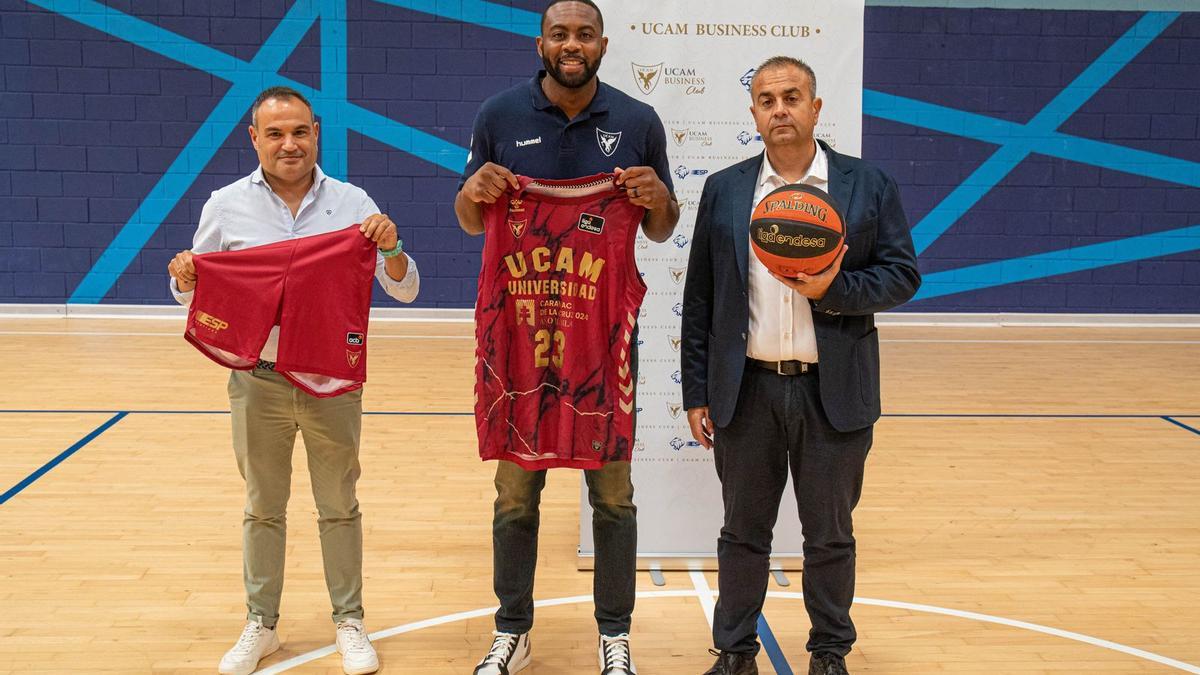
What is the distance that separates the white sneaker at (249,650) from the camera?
3.11m

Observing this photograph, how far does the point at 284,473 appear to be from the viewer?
10.4 feet

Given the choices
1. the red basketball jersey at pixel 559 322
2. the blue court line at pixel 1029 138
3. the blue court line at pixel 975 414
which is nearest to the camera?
the red basketball jersey at pixel 559 322

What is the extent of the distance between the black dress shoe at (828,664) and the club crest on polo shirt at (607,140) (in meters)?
Result: 1.51

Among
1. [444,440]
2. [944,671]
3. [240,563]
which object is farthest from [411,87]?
[944,671]

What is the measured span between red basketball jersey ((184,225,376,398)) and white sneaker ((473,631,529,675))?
0.89 meters

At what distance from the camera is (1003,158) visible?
9.67 m

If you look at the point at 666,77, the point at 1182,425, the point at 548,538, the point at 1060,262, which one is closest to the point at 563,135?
the point at 666,77

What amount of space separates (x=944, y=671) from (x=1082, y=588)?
980 mm

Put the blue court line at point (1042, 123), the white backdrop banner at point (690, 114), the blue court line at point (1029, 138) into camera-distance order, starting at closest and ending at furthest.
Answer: the white backdrop banner at point (690, 114), the blue court line at point (1042, 123), the blue court line at point (1029, 138)

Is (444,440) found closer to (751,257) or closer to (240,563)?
(240,563)

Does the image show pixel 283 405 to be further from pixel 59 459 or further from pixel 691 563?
pixel 59 459

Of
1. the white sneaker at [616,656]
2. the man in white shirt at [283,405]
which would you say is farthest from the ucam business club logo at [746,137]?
the white sneaker at [616,656]

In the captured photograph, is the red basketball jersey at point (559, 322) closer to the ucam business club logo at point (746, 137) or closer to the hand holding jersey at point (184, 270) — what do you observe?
the hand holding jersey at point (184, 270)

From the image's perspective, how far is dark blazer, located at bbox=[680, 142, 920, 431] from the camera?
283 cm
